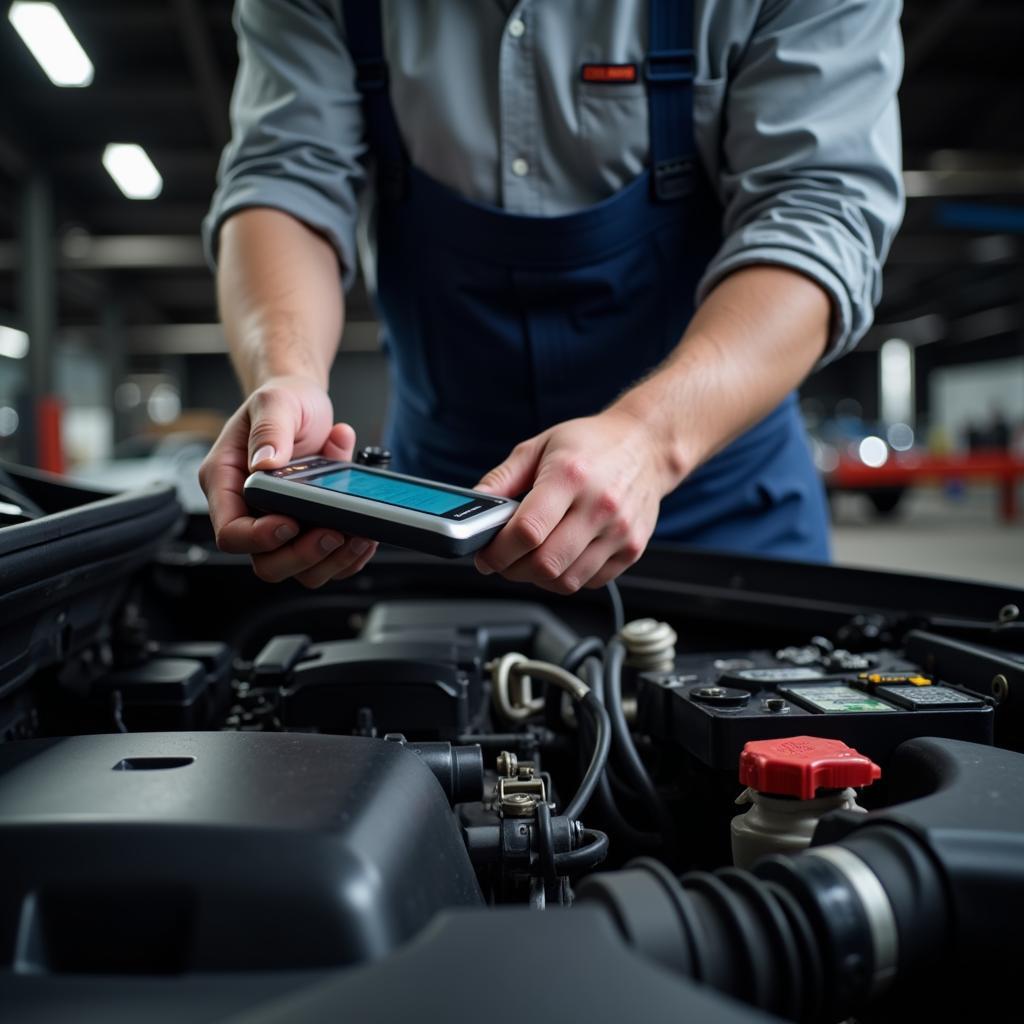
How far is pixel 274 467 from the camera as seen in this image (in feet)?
1.98

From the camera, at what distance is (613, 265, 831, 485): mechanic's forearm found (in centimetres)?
66

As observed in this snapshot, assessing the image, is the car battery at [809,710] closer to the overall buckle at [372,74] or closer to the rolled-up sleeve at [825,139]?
the rolled-up sleeve at [825,139]

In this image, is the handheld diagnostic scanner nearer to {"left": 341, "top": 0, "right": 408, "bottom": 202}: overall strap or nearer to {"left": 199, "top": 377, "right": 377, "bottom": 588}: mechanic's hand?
{"left": 199, "top": 377, "right": 377, "bottom": 588}: mechanic's hand

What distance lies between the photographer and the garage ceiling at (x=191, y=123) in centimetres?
524

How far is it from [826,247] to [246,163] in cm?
60

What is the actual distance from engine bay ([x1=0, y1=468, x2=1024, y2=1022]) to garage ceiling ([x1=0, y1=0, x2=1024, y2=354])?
5106 millimetres

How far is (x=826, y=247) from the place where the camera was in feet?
2.49

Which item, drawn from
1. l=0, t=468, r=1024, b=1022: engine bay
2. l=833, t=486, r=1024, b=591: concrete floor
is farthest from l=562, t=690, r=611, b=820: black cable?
l=833, t=486, r=1024, b=591: concrete floor

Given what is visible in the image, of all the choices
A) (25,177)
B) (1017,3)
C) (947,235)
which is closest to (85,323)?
(25,177)

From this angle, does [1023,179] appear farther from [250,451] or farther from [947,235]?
[250,451]

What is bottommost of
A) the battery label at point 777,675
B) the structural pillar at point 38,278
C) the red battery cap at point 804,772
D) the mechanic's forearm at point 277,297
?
the red battery cap at point 804,772

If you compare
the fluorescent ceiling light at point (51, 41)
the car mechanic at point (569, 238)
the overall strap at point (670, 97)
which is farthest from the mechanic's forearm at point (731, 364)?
the fluorescent ceiling light at point (51, 41)

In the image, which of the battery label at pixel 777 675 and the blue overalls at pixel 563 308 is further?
the blue overalls at pixel 563 308

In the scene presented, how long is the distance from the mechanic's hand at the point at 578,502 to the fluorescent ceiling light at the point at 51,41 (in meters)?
5.03
